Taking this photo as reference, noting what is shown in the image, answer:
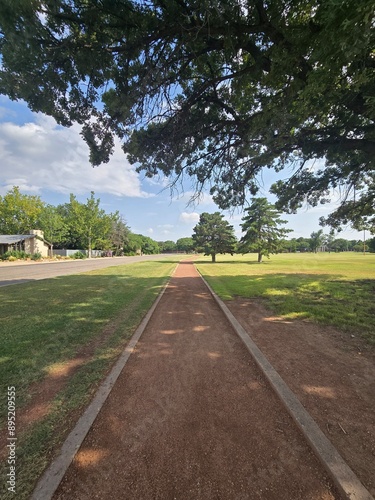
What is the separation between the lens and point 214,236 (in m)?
34.9

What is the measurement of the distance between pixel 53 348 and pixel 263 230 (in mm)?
29437

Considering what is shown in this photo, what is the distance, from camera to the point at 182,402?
9.10ft

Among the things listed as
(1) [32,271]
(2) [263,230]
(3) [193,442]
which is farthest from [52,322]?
(2) [263,230]

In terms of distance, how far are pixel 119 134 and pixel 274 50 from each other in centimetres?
508

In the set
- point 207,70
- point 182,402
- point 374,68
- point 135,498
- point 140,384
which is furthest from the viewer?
point 207,70

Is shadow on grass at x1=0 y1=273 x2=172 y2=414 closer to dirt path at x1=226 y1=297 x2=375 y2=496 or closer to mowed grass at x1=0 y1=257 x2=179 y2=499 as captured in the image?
mowed grass at x1=0 y1=257 x2=179 y2=499

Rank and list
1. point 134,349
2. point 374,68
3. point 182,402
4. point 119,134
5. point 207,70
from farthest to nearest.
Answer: point 119,134 → point 207,70 → point 134,349 → point 374,68 → point 182,402

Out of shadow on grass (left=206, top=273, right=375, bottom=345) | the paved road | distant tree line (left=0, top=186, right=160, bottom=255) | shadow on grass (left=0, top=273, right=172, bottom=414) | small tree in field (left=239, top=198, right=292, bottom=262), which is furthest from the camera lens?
distant tree line (left=0, top=186, right=160, bottom=255)

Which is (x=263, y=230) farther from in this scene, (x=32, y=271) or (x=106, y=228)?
(x=106, y=228)

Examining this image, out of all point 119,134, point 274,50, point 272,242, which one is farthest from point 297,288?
point 272,242

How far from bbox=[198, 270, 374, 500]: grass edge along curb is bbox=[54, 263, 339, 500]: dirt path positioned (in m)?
0.08

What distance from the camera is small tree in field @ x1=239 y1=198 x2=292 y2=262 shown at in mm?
29500

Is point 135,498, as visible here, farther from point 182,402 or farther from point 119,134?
point 119,134

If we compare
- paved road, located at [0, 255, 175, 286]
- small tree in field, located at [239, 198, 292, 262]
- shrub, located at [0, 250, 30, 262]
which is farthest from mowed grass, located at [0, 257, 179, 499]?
shrub, located at [0, 250, 30, 262]
